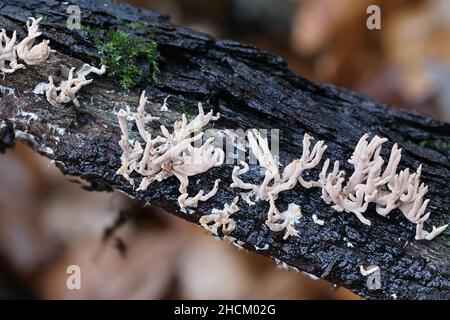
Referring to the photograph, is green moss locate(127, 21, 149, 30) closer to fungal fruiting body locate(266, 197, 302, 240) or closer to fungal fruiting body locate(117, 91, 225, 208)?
fungal fruiting body locate(117, 91, 225, 208)

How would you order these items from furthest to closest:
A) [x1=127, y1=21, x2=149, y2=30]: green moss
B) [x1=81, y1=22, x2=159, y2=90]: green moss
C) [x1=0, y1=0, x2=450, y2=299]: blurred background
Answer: [x1=0, y1=0, x2=450, y2=299]: blurred background → [x1=127, y1=21, x2=149, y2=30]: green moss → [x1=81, y1=22, x2=159, y2=90]: green moss

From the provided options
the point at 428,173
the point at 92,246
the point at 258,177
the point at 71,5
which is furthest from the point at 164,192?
the point at 92,246

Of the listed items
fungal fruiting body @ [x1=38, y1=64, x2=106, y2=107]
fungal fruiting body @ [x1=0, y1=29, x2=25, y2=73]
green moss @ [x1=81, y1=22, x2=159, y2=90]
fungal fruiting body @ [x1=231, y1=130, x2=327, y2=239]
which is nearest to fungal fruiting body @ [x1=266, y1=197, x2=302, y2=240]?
fungal fruiting body @ [x1=231, y1=130, x2=327, y2=239]

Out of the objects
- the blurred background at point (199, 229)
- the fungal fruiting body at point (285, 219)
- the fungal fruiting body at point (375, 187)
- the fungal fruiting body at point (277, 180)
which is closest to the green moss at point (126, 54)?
the fungal fruiting body at point (277, 180)

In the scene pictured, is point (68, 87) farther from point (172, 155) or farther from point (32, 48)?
point (172, 155)

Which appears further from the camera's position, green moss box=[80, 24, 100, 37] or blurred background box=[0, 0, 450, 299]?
blurred background box=[0, 0, 450, 299]
